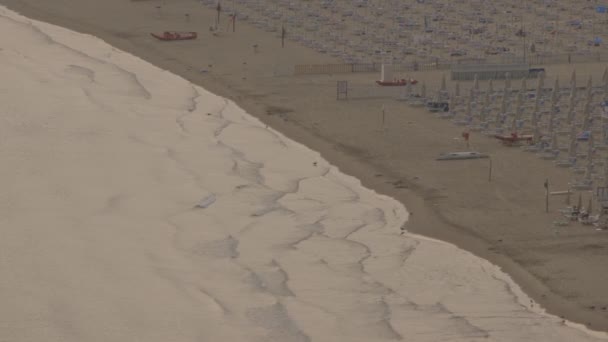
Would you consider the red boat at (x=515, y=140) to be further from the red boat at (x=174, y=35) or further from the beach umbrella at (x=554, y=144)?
the red boat at (x=174, y=35)

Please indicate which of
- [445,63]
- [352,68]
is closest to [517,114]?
[352,68]

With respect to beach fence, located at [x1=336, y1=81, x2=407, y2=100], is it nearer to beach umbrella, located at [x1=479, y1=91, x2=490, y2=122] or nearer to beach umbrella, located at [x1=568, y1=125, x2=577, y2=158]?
beach umbrella, located at [x1=479, y1=91, x2=490, y2=122]

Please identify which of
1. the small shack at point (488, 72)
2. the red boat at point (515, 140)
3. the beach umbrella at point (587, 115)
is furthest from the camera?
the small shack at point (488, 72)

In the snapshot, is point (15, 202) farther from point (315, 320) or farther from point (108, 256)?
point (315, 320)

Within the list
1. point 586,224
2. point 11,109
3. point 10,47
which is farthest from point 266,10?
point 586,224

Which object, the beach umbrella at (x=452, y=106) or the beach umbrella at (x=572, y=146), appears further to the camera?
the beach umbrella at (x=452, y=106)

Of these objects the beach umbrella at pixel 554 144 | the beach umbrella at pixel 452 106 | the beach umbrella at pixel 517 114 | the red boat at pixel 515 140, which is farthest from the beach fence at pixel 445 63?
the beach umbrella at pixel 554 144

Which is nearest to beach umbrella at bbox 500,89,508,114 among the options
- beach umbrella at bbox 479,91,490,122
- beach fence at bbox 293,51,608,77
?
beach umbrella at bbox 479,91,490,122

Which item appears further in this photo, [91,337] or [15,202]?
[15,202]
